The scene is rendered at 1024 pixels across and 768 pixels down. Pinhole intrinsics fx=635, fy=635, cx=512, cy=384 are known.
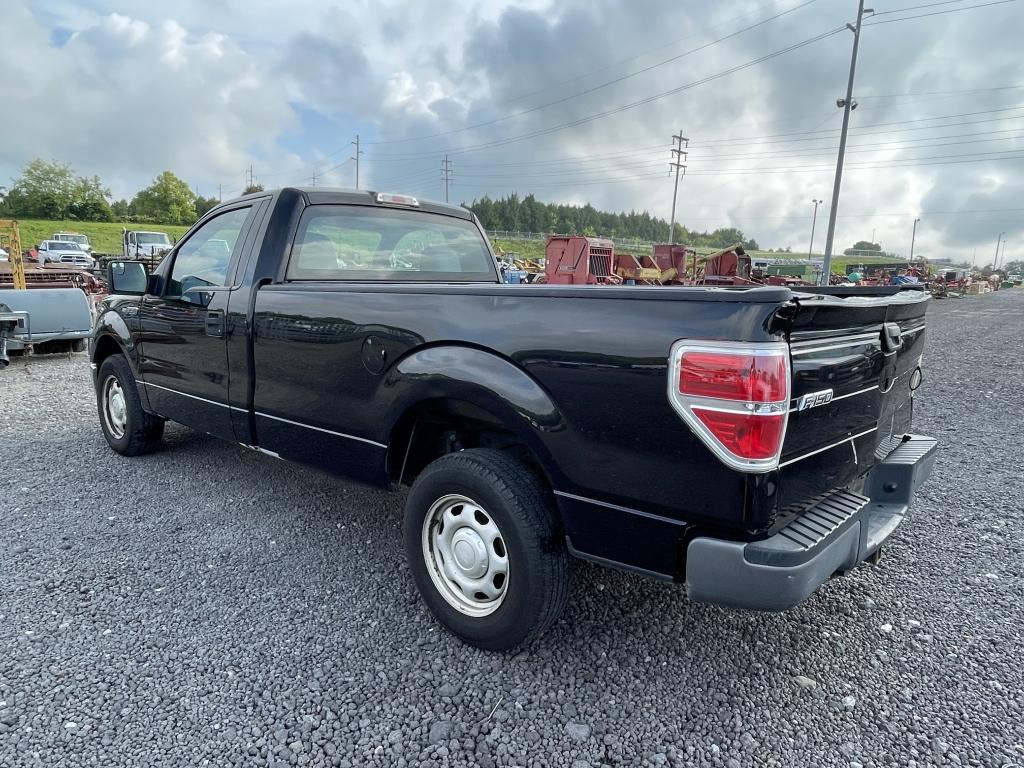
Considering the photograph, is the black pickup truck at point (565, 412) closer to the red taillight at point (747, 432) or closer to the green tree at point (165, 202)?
the red taillight at point (747, 432)

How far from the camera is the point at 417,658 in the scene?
261 centimetres

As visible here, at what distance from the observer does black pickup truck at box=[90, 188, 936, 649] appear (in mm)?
1967

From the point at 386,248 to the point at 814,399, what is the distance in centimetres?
286

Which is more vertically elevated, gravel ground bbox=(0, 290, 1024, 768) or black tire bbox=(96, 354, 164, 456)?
black tire bbox=(96, 354, 164, 456)

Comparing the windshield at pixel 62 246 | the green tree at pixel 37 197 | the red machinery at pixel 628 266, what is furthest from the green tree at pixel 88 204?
the red machinery at pixel 628 266

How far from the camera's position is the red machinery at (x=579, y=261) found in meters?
19.2

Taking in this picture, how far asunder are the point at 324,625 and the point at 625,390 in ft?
5.78

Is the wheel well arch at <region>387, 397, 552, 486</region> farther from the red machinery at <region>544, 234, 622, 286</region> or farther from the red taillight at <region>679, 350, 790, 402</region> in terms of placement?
the red machinery at <region>544, 234, 622, 286</region>

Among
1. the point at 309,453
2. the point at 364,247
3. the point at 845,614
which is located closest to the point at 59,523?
the point at 309,453

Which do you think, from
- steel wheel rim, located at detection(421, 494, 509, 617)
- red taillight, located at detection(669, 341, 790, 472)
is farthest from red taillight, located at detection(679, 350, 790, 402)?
steel wheel rim, located at detection(421, 494, 509, 617)

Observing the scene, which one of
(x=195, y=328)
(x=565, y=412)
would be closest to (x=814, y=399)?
(x=565, y=412)

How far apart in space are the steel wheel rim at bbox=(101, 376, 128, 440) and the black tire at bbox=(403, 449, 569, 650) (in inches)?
144

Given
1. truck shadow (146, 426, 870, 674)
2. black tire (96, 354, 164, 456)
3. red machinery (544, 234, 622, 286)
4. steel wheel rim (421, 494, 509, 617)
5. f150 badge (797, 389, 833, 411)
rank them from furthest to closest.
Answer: red machinery (544, 234, 622, 286) → black tire (96, 354, 164, 456) → truck shadow (146, 426, 870, 674) → steel wheel rim (421, 494, 509, 617) → f150 badge (797, 389, 833, 411)

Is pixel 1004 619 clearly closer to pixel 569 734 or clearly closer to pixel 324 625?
pixel 569 734
